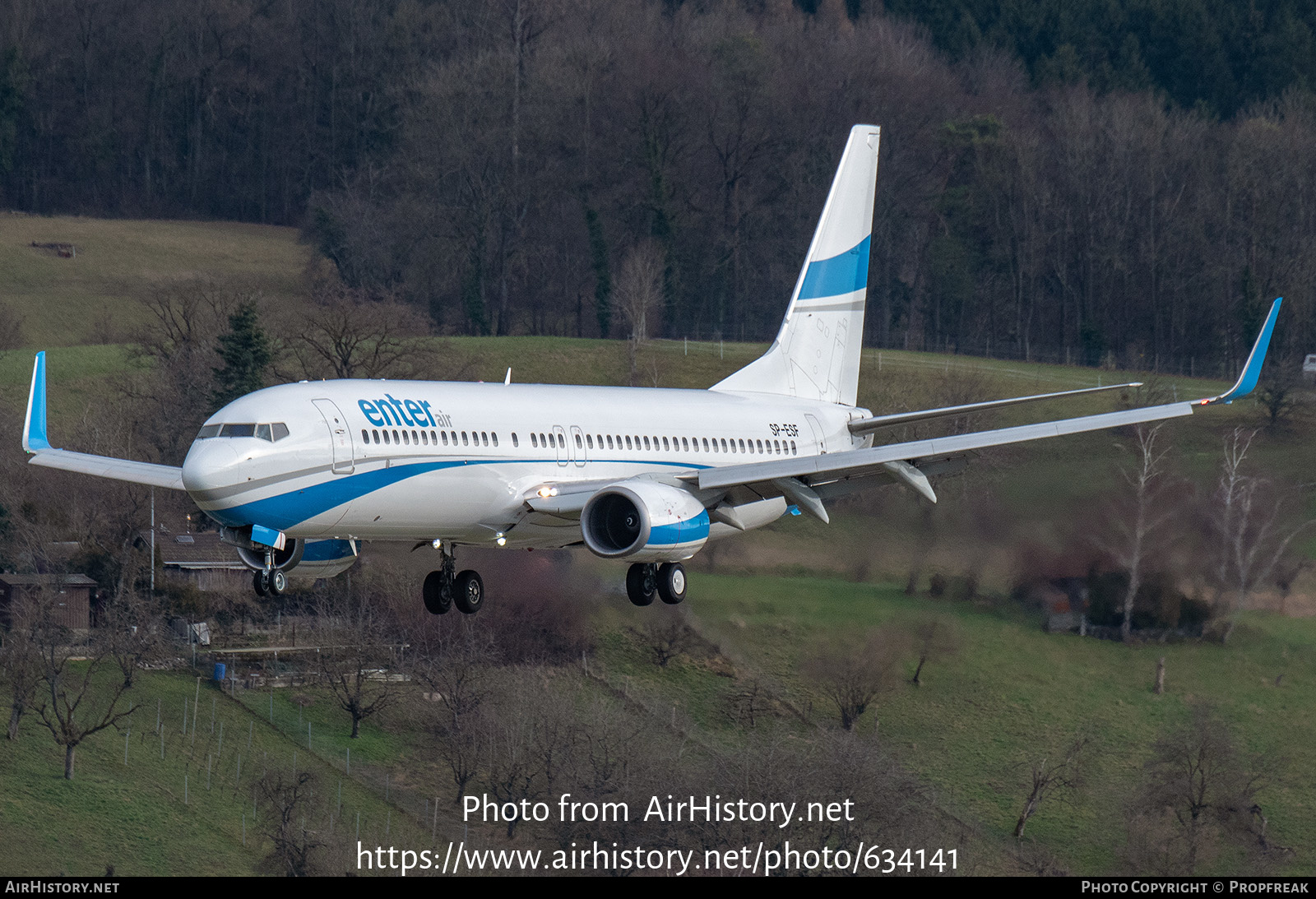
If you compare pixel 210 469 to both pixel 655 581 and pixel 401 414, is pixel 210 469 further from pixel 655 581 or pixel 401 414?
pixel 655 581

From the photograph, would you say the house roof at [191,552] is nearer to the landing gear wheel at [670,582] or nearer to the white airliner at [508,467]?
the white airliner at [508,467]

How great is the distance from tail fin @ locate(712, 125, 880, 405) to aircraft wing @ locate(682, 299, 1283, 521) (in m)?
8.26

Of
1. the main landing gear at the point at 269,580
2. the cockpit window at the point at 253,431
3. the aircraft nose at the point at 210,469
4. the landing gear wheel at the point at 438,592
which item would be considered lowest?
the landing gear wheel at the point at 438,592

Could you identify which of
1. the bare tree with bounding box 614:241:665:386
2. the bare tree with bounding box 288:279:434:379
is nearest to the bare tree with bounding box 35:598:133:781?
the bare tree with bounding box 288:279:434:379

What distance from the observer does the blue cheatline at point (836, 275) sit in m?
54.9

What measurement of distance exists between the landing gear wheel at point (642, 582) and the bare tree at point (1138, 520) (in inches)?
1125

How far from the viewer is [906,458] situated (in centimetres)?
4338

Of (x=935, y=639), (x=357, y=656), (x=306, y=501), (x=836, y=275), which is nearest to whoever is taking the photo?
(x=306, y=501)

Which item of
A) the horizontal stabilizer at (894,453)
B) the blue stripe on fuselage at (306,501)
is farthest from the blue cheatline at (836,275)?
the blue stripe on fuselage at (306,501)

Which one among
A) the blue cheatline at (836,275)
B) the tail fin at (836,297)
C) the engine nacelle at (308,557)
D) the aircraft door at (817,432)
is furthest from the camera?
the blue cheatline at (836,275)

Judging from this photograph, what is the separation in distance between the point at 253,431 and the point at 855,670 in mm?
44904

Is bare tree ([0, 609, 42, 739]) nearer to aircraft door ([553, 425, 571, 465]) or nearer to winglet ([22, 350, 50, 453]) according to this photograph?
winglet ([22, 350, 50, 453])

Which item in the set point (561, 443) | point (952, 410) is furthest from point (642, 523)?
point (952, 410)

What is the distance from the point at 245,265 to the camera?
156 meters
